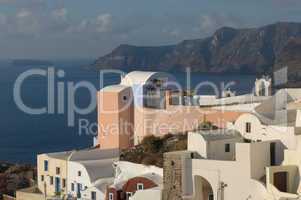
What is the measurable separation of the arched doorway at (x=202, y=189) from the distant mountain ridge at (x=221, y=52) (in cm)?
8569

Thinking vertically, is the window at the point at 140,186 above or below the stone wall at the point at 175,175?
below

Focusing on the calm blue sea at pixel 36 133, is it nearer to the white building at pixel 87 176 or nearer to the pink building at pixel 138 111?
the pink building at pixel 138 111

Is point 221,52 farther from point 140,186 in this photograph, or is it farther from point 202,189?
point 202,189

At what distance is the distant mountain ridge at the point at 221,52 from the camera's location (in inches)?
4262

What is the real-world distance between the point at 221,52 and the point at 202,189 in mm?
108799

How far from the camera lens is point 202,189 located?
17156 mm

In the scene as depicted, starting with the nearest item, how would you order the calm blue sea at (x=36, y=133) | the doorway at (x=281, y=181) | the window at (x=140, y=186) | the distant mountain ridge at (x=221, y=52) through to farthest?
the doorway at (x=281, y=181) < the window at (x=140, y=186) < the calm blue sea at (x=36, y=133) < the distant mountain ridge at (x=221, y=52)

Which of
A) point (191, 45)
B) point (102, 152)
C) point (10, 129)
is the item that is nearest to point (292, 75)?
point (10, 129)

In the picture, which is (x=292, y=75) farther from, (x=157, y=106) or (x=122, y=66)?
(x=157, y=106)

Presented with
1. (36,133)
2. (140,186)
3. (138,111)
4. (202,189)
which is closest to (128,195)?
(140,186)

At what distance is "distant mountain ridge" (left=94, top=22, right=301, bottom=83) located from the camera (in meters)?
108

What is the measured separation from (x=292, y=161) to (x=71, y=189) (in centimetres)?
977

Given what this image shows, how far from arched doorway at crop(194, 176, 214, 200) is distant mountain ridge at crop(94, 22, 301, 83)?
8569 cm

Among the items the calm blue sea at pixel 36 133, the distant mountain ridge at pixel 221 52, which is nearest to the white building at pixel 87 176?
the calm blue sea at pixel 36 133
